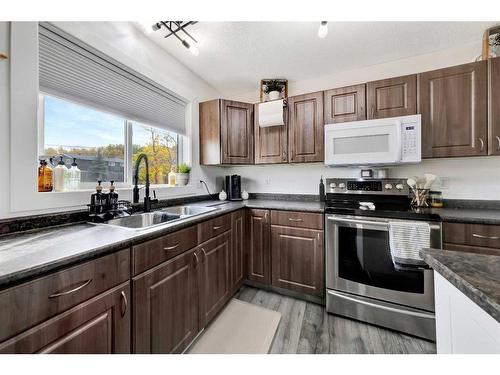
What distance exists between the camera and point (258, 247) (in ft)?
7.20

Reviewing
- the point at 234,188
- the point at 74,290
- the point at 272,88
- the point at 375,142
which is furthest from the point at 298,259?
the point at 272,88

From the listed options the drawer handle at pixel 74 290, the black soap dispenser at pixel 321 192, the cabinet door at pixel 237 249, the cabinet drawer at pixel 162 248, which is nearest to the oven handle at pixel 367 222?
the black soap dispenser at pixel 321 192

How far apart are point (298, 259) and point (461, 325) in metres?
1.49

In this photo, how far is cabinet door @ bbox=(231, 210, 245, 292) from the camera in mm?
2002

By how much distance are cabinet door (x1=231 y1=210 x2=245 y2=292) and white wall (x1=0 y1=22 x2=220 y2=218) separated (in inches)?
28.2

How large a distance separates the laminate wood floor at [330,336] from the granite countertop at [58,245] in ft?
3.81

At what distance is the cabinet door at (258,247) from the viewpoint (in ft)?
7.07

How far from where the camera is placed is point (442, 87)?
1778 millimetres
